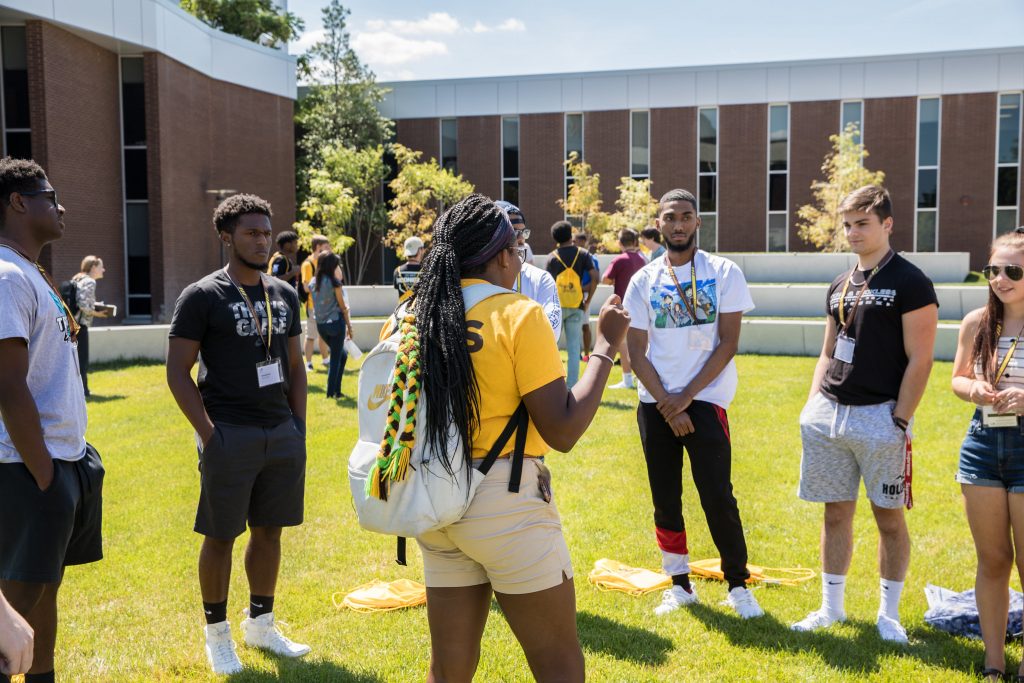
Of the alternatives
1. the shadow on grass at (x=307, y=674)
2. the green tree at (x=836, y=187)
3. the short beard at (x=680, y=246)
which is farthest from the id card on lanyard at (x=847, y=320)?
the green tree at (x=836, y=187)

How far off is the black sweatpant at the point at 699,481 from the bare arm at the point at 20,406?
3144mm

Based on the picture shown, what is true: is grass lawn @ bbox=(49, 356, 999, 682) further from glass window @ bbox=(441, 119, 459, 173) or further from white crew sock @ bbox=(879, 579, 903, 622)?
glass window @ bbox=(441, 119, 459, 173)

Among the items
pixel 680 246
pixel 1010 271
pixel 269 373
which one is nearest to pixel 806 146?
pixel 680 246

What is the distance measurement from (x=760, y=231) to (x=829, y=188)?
4.06 m

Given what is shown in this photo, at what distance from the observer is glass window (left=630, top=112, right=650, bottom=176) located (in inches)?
1417

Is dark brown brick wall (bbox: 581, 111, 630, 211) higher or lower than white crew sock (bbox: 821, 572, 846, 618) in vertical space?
higher

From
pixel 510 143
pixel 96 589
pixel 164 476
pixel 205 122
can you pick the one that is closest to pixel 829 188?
pixel 510 143

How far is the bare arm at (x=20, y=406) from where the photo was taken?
9.96 feet

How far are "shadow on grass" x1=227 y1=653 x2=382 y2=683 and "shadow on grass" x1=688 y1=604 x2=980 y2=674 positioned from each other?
1.93 meters

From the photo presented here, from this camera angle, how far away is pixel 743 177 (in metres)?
35.4

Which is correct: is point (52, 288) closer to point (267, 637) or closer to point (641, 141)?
point (267, 637)

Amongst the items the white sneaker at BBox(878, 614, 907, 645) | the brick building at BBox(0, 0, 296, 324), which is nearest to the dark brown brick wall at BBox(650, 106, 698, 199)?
the brick building at BBox(0, 0, 296, 324)

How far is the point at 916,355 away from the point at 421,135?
1414 inches

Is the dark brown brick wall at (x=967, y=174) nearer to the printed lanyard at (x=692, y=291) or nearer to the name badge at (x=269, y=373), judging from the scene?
the printed lanyard at (x=692, y=291)
